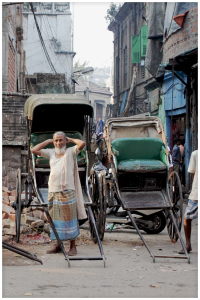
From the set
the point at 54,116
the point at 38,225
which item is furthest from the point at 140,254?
the point at 54,116

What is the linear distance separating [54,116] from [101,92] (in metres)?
38.1

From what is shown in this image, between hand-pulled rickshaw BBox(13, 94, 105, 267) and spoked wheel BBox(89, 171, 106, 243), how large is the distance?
0.44ft

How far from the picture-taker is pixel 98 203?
279 inches

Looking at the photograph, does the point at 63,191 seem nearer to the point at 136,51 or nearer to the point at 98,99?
the point at 136,51

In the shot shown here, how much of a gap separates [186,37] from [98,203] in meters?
7.51

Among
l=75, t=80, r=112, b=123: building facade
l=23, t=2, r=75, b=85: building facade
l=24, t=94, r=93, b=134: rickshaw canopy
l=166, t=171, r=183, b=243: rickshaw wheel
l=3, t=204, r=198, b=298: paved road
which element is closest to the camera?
l=3, t=204, r=198, b=298: paved road

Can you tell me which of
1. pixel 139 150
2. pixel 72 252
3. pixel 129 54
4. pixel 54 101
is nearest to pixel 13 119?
pixel 54 101

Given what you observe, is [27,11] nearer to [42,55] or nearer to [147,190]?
[42,55]

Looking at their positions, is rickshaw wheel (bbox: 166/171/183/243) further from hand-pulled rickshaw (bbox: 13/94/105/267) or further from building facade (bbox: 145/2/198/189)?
building facade (bbox: 145/2/198/189)

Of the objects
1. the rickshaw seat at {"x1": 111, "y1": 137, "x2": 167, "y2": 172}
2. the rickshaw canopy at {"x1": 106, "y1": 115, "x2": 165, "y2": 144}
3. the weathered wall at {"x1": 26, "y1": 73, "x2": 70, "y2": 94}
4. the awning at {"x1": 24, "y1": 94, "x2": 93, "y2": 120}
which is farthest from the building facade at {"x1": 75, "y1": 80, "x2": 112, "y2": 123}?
the rickshaw seat at {"x1": 111, "y1": 137, "x2": 167, "y2": 172}

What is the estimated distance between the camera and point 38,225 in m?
7.64

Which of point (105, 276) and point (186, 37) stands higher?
point (186, 37)

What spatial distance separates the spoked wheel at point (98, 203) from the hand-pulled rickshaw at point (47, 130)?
0.13 m

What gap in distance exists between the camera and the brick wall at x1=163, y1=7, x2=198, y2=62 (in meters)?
12.2
